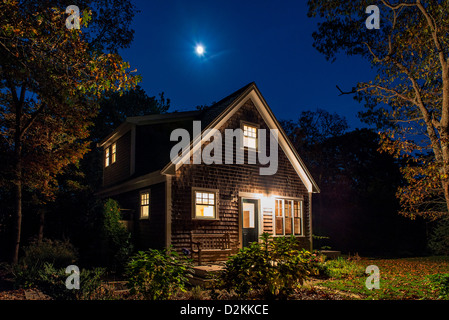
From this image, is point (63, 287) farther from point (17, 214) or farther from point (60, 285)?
point (17, 214)

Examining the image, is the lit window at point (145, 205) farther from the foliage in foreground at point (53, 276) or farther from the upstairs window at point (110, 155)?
the upstairs window at point (110, 155)

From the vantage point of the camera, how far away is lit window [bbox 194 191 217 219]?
13.1 meters

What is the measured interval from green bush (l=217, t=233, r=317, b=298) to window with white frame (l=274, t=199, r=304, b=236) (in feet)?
28.2

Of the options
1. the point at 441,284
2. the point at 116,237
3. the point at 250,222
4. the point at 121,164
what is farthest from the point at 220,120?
the point at 441,284

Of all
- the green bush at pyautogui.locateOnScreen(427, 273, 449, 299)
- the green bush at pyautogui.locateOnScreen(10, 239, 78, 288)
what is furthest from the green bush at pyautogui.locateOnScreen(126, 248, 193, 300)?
the green bush at pyautogui.locateOnScreen(427, 273, 449, 299)

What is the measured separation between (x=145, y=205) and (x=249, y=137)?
5.09 meters

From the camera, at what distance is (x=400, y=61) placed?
1305cm

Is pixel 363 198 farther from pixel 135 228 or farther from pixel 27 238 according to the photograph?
pixel 27 238

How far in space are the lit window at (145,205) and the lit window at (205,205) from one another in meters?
1.96

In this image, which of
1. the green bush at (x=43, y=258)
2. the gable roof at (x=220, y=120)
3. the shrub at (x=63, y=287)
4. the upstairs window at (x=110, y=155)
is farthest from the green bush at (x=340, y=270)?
the upstairs window at (x=110, y=155)

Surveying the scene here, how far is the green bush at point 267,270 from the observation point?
6.62 metres

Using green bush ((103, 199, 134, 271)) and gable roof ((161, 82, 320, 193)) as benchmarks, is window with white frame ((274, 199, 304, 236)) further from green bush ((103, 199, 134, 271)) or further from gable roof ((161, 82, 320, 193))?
green bush ((103, 199, 134, 271))
